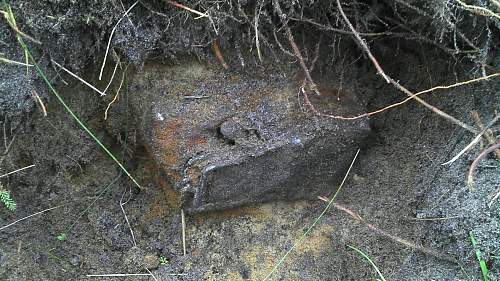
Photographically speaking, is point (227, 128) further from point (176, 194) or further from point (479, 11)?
point (479, 11)

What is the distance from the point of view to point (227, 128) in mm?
1300

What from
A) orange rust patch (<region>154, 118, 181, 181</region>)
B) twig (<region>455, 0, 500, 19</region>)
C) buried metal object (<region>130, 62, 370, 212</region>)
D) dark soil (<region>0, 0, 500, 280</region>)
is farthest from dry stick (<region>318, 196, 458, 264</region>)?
twig (<region>455, 0, 500, 19</region>)

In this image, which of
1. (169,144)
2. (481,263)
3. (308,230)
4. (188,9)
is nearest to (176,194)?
(169,144)

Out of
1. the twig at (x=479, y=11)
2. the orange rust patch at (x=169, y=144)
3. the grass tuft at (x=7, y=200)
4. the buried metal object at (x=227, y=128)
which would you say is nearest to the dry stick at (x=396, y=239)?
the buried metal object at (x=227, y=128)

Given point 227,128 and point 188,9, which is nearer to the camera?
point 188,9

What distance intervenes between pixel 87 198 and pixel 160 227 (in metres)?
0.20

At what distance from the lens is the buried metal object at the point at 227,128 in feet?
4.27

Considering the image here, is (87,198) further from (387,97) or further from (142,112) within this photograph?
(387,97)

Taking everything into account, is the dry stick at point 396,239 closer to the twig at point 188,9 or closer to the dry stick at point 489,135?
the dry stick at point 489,135

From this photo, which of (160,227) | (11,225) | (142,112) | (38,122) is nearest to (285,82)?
Result: (142,112)

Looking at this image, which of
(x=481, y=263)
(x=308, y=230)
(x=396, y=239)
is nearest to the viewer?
(x=481, y=263)

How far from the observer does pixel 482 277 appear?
109 centimetres

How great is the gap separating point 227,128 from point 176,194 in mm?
243

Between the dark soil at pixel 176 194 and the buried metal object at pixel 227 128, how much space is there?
5 cm
